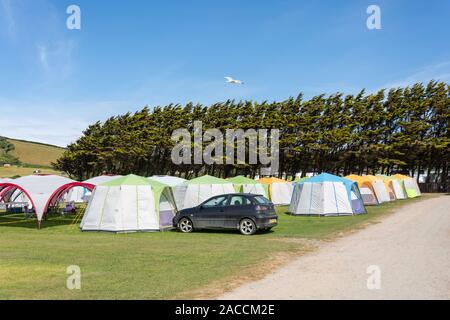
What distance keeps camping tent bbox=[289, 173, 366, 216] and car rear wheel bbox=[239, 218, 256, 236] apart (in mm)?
8699

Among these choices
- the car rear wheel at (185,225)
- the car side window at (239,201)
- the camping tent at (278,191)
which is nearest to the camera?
the car side window at (239,201)

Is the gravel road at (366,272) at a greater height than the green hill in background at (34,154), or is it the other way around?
the green hill in background at (34,154)

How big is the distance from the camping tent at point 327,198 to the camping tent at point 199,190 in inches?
166

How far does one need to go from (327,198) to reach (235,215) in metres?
9.08

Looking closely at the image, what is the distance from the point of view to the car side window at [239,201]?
1783cm

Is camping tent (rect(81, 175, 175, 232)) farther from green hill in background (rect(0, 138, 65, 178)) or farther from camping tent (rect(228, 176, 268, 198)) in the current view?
green hill in background (rect(0, 138, 65, 178))

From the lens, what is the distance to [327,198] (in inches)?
996

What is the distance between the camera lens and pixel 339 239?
50.9 feet

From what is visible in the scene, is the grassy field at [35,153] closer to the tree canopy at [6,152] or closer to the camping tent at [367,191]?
the tree canopy at [6,152]

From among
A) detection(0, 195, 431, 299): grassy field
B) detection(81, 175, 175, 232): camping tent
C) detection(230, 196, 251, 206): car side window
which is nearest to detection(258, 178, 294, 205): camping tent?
detection(0, 195, 431, 299): grassy field

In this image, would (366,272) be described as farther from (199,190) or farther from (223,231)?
(199,190)

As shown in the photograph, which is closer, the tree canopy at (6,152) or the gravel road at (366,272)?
the gravel road at (366,272)

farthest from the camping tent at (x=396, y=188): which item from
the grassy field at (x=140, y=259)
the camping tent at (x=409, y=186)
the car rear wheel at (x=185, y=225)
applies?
the car rear wheel at (x=185, y=225)

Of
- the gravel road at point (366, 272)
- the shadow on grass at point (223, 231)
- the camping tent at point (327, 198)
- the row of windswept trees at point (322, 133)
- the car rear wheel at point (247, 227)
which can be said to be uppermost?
the row of windswept trees at point (322, 133)
